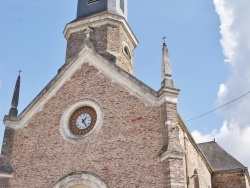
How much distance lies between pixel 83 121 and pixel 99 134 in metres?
1.09

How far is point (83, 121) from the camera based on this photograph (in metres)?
15.4

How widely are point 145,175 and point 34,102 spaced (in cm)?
642

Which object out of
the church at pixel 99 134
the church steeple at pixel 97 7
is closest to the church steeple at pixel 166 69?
the church at pixel 99 134

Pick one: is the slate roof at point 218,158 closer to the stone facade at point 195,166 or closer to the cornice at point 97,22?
the stone facade at point 195,166

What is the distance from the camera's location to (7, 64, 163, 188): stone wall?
13609 millimetres

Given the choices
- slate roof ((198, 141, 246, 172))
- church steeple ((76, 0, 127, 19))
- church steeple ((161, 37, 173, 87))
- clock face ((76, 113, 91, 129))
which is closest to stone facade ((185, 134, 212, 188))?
slate roof ((198, 141, 246, 172))

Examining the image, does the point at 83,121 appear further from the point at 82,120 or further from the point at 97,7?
the point at 97,7

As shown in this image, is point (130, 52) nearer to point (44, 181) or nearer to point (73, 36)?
point (73, 36)

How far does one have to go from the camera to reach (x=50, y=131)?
15.7 m

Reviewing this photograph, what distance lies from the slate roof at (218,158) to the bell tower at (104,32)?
8033 mm

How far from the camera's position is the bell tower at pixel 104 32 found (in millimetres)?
18859

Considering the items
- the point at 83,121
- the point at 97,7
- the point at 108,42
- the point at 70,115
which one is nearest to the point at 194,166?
the point at 83,121

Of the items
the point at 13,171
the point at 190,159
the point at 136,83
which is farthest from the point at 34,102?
the point at 190,159


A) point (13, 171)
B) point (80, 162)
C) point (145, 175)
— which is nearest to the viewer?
point (145, 175)
